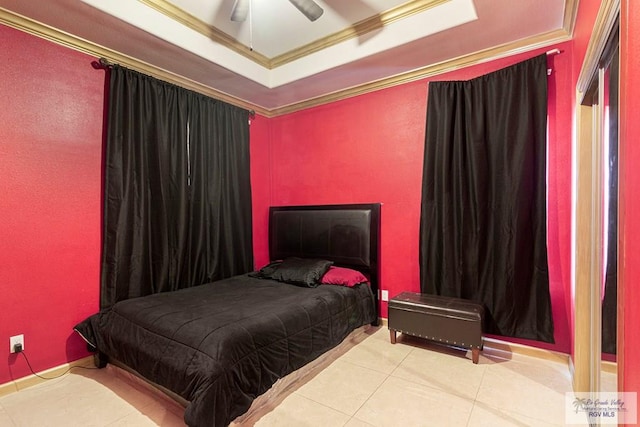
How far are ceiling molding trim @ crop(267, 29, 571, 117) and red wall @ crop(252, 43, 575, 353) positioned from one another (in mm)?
53

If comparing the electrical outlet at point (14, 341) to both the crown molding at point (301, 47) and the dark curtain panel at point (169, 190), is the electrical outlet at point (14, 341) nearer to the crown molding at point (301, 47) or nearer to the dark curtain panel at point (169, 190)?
the dark curtain panel at point (169, 190)

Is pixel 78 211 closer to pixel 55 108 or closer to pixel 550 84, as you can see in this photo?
pixel 55 108

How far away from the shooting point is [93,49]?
258 cm

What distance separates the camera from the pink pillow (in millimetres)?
3061

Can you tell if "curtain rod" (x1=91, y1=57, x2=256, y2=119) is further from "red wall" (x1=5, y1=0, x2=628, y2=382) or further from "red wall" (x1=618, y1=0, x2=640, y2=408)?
"red wall" (x1=618, y1=0, x2=640, y2=408)

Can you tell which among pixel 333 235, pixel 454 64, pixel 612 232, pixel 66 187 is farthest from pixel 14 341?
pixel 454 64

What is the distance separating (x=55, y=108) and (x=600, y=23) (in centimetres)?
348

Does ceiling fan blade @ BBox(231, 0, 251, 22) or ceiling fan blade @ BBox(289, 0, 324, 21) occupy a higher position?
ceiling fan blade @ BBox(231, 0, 251, 22)

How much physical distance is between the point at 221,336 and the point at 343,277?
153 cm

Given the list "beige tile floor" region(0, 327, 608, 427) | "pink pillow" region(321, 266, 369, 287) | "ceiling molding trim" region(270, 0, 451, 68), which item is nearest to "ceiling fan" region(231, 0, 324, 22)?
"ceiling molding trim" region(270, 0, 451, 68)

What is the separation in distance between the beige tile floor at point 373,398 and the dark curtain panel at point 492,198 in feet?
1.58

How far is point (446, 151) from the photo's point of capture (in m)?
2.88

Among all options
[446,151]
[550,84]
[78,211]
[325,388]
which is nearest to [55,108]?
[78,211]

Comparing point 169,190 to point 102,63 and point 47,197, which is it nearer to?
point 47,197
